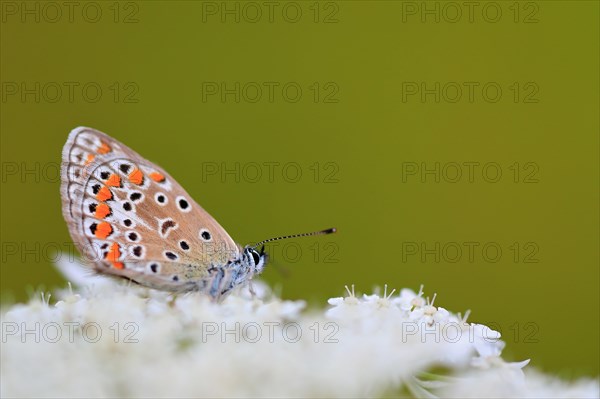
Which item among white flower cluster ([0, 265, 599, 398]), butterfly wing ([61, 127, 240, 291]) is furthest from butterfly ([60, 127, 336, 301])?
white flower cluster ([0, 265, 599, 398])

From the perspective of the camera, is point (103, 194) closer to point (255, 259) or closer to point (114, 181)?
point (114, 181)

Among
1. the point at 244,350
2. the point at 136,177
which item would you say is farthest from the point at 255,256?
the point at 244,350

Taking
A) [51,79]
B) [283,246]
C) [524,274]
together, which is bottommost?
[524,274]

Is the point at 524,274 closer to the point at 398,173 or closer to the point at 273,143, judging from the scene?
the point at 398,173

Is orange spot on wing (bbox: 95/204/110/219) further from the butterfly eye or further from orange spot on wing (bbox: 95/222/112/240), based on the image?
the butterfly eye

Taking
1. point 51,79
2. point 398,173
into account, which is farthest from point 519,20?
point 51,79

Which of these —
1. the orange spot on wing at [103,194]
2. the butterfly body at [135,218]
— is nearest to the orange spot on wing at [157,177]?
the butterfly body at [135,218]
